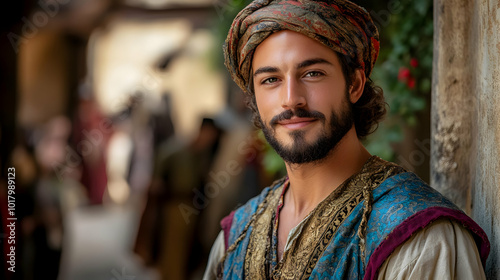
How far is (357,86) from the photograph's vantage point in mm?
1915

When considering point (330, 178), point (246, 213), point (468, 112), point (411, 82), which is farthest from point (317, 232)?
point (411, 82)

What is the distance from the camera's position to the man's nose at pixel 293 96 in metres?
1.75

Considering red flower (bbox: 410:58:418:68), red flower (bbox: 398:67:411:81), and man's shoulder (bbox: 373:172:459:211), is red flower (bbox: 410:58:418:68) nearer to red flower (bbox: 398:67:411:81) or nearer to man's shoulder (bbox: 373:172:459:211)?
red flower (bbox: 398:67:411:81)

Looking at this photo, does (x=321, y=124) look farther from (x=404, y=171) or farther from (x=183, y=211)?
(x=183, y=211)

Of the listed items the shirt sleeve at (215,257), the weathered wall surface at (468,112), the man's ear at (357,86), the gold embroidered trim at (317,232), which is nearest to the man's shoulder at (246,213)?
the shirt sleeve at (215,257)

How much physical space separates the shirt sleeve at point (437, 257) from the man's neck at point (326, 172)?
397mm

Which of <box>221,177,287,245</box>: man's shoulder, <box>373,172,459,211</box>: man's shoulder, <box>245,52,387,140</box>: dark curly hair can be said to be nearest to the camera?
<box>373,172,459,211</box>: man's shoulder

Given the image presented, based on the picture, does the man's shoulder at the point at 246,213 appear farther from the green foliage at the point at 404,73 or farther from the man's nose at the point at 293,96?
the green foliage at the point at 404,73

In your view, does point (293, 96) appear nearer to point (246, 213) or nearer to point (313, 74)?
point (313, 74)

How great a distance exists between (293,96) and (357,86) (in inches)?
11.2

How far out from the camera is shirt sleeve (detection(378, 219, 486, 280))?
148cm

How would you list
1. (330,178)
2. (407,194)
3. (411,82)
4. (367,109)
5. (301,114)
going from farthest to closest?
1. (411,82)
2. (367,109)
3. (330,178)
4. (301,114)
5. (407,194)

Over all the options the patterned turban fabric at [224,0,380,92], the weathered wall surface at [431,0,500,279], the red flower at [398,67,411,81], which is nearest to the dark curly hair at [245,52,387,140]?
the patterned turban fabric at [224,0,380,92]

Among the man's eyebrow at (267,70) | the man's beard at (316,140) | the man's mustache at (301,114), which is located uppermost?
the man's eyebrow at (267,70)
